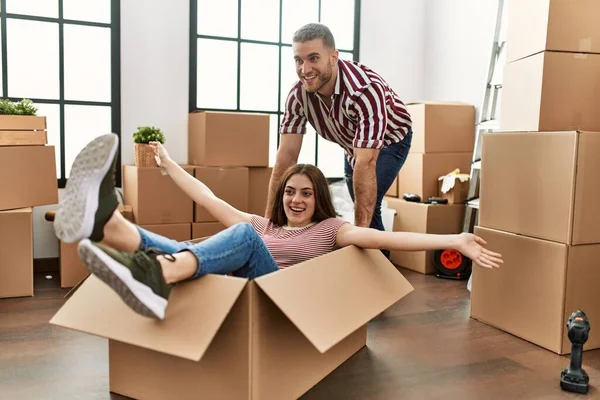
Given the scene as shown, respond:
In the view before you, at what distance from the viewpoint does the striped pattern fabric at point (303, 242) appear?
198 cm

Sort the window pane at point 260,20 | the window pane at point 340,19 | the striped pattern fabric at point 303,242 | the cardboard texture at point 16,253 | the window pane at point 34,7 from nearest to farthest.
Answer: the striped pattern fabric at point 303,242 < the cardboard texture at point 16,253 < the window pane at point 34,7 < the window pane at point 260,20 < the window pane at point 340,19

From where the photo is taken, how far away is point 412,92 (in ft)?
Answer: 14.6

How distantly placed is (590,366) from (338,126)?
4.31ft

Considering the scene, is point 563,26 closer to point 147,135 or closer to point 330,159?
point 147,135

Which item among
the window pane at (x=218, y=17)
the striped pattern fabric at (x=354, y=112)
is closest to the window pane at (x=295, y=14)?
the window pane at (x=218, y=17)

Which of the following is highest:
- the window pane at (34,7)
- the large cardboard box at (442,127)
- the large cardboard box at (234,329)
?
the window pane at (34,7)

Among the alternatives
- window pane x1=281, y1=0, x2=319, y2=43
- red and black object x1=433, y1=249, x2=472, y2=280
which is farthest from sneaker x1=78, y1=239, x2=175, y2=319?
window pane x1=281, y1=0, x2=319, y2=43

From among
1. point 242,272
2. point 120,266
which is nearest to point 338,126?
point 242,272

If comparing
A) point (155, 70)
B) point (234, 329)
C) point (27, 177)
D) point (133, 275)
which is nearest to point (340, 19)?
point (155, 70)

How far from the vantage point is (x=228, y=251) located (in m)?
1.61

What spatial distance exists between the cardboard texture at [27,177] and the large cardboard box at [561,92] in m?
2.34

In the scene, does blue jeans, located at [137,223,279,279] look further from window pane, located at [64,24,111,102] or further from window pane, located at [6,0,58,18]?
window pane, located at [6,0,58,18]

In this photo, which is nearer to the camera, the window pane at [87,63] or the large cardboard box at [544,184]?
the large cardboard box at [544,184]

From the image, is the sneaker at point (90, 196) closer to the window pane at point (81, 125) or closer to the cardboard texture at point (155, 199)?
the cardboard texture at point (155, 199)
